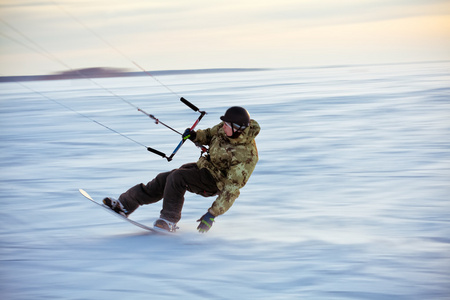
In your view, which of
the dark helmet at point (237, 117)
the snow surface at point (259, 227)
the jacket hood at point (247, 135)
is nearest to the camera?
the snow surface at point (259, 227)

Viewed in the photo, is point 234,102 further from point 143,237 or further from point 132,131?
point 143,237

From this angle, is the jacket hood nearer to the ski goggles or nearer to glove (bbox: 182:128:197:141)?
the ski goggles

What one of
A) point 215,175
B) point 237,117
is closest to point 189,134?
point 215,175

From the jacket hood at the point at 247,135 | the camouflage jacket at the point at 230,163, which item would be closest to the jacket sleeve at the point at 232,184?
the camouflage jacket at the point at 230,163

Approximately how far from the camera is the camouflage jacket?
174 inches

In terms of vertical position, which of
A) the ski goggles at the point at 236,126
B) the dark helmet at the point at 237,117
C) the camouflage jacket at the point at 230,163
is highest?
the dark helmet at the point at 237,117

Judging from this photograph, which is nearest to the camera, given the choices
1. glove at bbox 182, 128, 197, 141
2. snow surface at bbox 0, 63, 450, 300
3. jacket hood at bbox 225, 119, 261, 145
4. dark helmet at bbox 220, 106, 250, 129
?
snow surface at bbox 0, 63, 450, 300

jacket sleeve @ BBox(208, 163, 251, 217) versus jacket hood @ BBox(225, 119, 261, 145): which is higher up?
jacket hood @ BBox(225, 119, 261, 145)

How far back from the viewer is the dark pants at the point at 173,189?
4531mm

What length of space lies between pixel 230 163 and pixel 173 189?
48 cm

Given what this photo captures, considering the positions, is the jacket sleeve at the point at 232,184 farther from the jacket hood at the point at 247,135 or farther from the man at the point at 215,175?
the jacket hood at the point at 247,135

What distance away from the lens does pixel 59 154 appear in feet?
29.9

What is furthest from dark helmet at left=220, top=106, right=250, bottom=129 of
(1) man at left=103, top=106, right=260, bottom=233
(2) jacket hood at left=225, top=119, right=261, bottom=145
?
(2) jacket hood at left=225, top=119, right=261, bottom=145

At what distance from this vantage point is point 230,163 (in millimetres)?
Result: 4512
